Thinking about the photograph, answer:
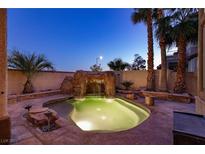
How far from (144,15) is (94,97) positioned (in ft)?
23.8

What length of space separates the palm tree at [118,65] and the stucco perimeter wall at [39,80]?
6.36 metres

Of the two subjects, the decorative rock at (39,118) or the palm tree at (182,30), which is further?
the palm tree at (182,30)

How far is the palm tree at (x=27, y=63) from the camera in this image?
8.34 meters

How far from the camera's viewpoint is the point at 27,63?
340 inches

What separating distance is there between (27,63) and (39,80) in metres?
1.94

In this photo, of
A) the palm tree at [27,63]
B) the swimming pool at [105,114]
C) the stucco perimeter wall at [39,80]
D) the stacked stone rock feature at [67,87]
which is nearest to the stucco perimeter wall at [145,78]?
the swimming pool at [105,114]

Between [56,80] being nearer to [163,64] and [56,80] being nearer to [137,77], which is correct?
[137,77]

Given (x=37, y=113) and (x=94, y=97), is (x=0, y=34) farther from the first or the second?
(x=94, y=97)

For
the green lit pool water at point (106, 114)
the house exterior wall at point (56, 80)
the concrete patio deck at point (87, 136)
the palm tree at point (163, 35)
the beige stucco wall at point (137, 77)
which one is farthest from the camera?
the beige stucco wall at point (137, 77)

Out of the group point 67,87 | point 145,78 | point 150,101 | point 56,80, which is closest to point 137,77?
point 145,78

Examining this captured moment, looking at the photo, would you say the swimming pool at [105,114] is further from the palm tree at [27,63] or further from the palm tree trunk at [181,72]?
the palm tree trunk at [181,72]

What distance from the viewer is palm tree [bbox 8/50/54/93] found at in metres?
8.34

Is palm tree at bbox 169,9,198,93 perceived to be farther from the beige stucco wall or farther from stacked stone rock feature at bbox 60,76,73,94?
stacked stone rock feature at bbox 60,76,73,94
